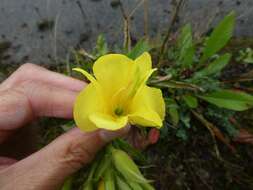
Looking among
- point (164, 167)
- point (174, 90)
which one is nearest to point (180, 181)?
point (164, 167)

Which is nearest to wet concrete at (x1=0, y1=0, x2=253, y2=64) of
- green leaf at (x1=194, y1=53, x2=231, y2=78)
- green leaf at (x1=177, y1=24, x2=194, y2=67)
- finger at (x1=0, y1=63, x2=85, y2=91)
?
green leaf at (x1=177, y1=24, x2=194, y2=67)

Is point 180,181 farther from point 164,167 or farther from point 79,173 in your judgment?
point 79,173

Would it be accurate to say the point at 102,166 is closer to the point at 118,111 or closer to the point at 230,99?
the point at 118,111

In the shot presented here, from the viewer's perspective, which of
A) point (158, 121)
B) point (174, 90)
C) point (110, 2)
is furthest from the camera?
point (110, 2)

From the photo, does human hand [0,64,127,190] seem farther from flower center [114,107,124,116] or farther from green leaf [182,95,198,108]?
green leaf [182,95,198,108]

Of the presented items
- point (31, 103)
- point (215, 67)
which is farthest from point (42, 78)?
point (215, 67)

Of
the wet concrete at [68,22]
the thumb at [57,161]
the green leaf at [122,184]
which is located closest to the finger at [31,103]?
the thumb at [57,161]
